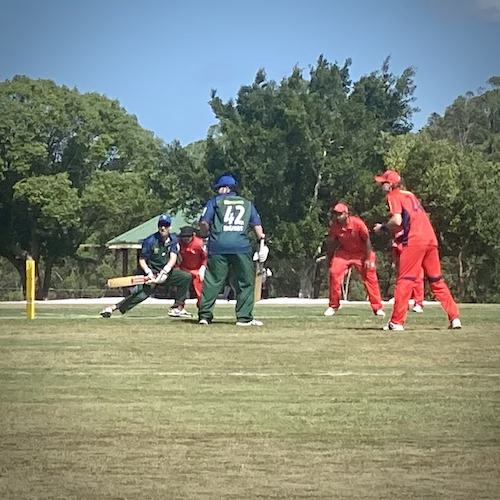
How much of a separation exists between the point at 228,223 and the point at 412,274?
2.82m

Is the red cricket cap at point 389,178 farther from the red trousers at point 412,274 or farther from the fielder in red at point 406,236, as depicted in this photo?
the red trousers at point 412,274

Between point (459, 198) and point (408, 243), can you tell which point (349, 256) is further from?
point (459, 198)

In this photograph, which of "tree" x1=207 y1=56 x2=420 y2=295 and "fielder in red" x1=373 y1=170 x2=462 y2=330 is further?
"tree" x1=207 y1=56 x2=420 y2=295

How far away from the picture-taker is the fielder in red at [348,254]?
21141 millimetres

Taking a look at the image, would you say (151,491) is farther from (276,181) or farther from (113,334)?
(276,181)

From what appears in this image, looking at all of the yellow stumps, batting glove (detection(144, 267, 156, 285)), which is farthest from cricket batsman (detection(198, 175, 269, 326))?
the yellow stumps

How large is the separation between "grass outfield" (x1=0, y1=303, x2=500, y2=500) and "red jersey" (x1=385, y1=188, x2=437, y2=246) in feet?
5.01

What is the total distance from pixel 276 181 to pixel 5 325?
126 ft

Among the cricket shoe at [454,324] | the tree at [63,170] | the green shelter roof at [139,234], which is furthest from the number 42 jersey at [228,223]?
the tree at [63,170]

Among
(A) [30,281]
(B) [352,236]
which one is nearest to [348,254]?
(B) [352,236]

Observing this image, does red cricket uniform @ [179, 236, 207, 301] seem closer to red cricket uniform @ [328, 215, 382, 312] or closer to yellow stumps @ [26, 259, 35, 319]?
red cricket uniform @ [328, 215, 382, 312]

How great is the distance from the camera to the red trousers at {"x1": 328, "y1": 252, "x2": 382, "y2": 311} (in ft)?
69.2

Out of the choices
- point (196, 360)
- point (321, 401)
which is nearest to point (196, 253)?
point (196, 360)

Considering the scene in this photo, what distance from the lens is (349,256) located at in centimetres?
2156
